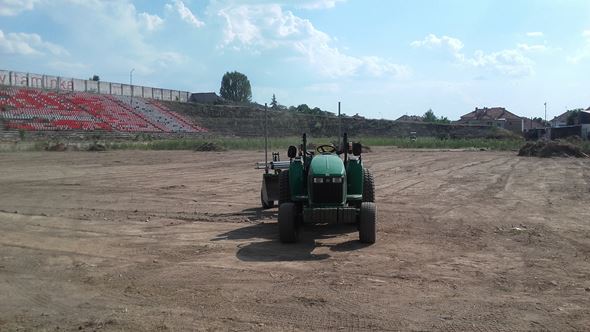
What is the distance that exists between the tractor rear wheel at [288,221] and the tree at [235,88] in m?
144

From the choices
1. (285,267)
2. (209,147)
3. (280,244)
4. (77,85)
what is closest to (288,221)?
(280,244)

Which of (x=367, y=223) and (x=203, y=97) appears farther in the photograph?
(x=203, y=97)

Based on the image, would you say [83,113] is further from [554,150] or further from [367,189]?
[367,189]

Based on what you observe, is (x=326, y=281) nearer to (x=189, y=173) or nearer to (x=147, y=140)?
(x=189, y=173)

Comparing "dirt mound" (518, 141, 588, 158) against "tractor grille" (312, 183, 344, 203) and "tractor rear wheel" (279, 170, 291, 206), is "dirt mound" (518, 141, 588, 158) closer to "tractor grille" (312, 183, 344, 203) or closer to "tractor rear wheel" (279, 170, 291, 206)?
"tractor rear wheel" (279, 170, 291, 206)

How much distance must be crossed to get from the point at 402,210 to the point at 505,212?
8.21ft

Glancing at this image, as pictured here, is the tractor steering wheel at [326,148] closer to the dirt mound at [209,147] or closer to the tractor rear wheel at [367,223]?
the tractor rear wheel at [367,223]

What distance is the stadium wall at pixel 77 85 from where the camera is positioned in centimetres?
7731

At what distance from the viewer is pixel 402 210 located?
14391mm

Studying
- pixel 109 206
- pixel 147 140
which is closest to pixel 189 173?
pixel 109 206

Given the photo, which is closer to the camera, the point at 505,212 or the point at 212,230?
the point at 212,230

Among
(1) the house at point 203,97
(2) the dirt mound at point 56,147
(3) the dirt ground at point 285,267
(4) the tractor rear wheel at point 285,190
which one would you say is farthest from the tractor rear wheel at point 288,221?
(1) the house at point 203,97

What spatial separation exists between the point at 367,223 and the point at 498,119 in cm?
12615

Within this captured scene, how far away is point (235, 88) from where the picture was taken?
154 m
